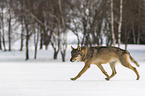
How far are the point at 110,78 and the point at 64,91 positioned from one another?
8.32ft

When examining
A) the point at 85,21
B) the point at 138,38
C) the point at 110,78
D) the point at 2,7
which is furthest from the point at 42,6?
the point at 138,38

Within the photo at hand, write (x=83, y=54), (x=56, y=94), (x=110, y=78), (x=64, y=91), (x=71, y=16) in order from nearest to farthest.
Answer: (x=56, y=94)
(x=64, y=91)
(x=83, y=54)
(x=110, y=78)
(x=71, y=16)

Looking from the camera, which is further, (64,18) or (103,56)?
(64,18)

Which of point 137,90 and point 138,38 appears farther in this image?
point 138,38

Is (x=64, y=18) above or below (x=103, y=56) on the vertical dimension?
above

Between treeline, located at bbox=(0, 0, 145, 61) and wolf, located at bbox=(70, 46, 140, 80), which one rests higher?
treeline, located at bbox=(0, 0, 145, 61)

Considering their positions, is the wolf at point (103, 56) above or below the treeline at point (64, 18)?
below

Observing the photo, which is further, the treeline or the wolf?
the treeline

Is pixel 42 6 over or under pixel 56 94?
over

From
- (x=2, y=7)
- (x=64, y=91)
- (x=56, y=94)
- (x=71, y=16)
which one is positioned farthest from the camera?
(x=2, y=7)

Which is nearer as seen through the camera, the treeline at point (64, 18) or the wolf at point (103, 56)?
the wolf at point (103, 56)

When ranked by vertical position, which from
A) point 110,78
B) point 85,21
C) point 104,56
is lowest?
point 110,78

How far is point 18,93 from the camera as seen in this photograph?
6316 millimetres

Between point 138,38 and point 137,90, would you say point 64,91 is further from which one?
point 138,38
